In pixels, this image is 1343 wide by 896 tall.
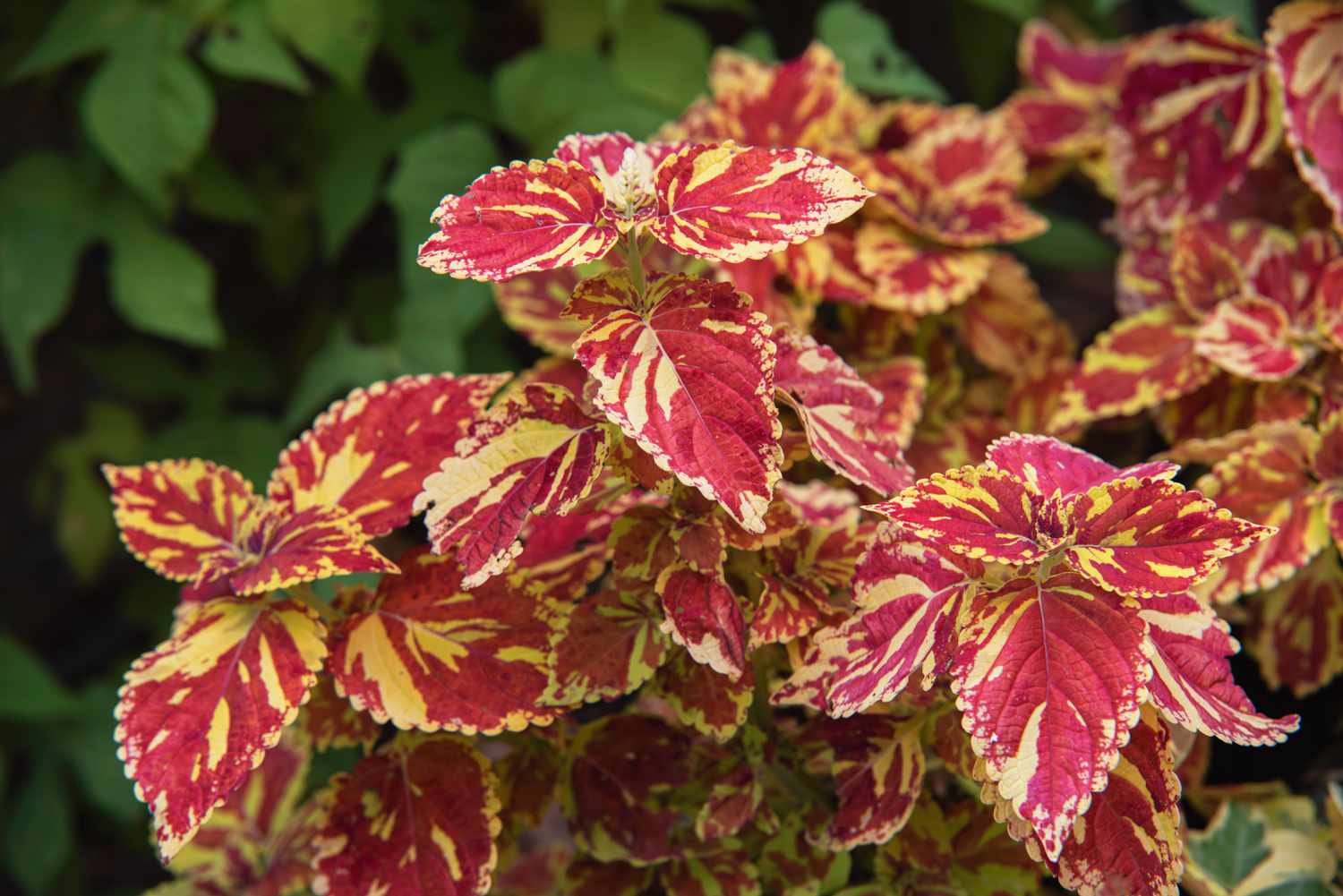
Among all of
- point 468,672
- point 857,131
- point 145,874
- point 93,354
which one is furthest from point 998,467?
point 145,874

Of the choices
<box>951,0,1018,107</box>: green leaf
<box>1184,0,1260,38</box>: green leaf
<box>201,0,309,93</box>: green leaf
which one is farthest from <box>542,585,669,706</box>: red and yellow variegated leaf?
<box>951,0,1018,107</box>: green leaf

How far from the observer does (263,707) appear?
0.73 meters

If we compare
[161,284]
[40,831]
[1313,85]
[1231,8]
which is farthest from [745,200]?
[40,831]

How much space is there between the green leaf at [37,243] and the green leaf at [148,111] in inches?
7.7

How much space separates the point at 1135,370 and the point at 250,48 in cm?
110

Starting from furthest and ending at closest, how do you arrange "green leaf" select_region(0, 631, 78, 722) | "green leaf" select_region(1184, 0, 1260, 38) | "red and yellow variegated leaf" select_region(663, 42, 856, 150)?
"green leaf" select_region(0, 631, 78, 722) < "green leaf" select_region(1184, 0, 1260, 38) < "red and yellow variegated leaf" select_region(663, 42, 856, 150)

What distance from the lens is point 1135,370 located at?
3.77ft

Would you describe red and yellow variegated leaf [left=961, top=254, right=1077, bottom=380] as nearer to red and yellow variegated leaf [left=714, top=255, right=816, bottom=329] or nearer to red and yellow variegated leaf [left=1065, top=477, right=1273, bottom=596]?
red and yellow variegated leaf [left=714, top=255, right=816, bottom=329]

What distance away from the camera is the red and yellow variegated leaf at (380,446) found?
33.8 inches

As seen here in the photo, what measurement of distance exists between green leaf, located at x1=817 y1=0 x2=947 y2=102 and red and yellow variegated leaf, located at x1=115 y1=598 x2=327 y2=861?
3.16 ft

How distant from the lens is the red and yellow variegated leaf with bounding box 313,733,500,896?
0.80 metres

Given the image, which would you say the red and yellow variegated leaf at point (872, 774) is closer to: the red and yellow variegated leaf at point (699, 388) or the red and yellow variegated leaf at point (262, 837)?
the red and yellow variegated leaf at point (699, 388)

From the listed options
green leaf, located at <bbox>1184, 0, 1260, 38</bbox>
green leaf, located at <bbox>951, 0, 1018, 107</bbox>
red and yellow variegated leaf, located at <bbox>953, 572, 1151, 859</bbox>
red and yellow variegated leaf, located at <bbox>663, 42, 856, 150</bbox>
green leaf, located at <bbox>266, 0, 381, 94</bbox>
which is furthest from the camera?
green leaf, located at <bbox>951, 0, 1018, 107</bbox>

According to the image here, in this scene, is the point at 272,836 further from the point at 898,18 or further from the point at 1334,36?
the point at 898,18
